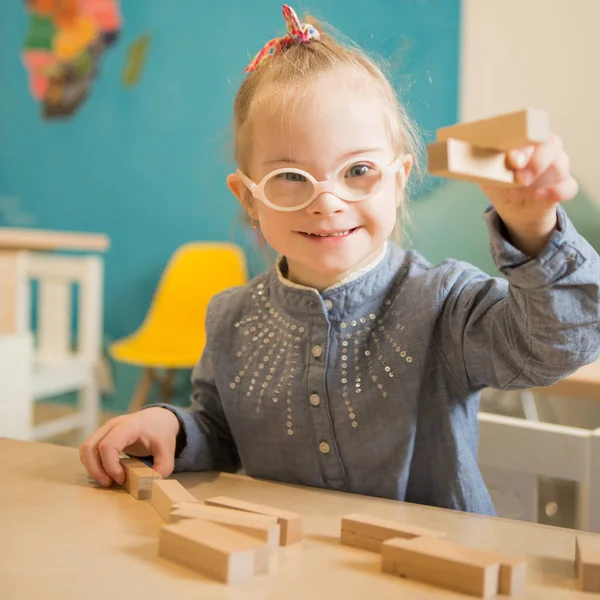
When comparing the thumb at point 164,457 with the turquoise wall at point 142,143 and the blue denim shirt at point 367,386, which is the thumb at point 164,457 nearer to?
the blue denim shirt at point 367,386

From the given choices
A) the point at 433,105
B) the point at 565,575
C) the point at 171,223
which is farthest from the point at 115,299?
the point at 565,575

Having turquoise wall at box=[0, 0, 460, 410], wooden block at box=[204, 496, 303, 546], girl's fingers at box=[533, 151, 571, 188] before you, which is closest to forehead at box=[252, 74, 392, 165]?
girl's fingers at box=[533, 151, 571, 188]

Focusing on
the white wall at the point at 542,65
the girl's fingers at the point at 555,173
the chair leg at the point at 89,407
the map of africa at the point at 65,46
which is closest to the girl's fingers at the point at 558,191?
the girl's fingers at the point at 555,173

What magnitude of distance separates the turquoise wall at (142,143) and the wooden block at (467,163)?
7.99 feet

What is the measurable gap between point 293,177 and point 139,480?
34 cm

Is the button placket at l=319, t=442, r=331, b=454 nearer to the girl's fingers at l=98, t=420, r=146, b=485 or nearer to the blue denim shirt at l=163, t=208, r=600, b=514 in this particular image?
the blue denim shirt at l=163, t=208, r=600, b=514

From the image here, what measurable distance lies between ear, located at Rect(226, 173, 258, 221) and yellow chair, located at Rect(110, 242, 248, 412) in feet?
6.64

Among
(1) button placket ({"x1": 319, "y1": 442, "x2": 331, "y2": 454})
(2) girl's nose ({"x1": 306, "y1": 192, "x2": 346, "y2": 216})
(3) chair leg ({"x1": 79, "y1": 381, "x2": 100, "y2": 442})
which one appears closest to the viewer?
(2) girl's nose ({"x1": 306, "y1": 192, "x2": 346, "y2": 216})

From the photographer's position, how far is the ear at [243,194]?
96 centimetres

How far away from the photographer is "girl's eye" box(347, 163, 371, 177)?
816 millimetres

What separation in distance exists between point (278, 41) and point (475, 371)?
1.45 ft

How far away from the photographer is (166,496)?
2.07 feet

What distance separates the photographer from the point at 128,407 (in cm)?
348

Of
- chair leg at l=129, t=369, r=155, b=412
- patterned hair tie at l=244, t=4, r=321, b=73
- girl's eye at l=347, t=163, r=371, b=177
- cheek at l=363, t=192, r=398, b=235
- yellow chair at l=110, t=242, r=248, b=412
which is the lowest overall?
chair leg at l=129, t=369, r=155, b=412
